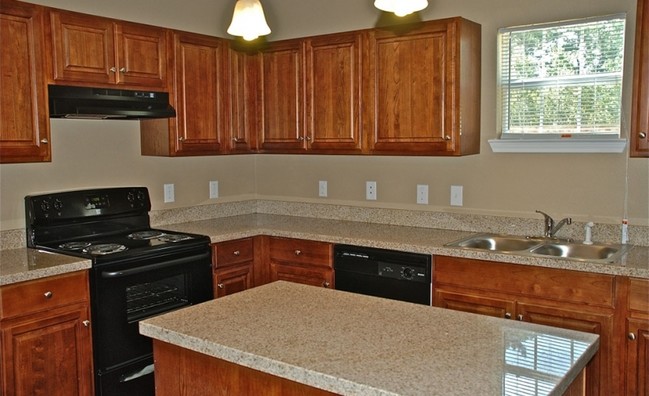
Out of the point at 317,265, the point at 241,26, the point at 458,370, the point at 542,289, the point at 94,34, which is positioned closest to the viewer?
the point at 458,370

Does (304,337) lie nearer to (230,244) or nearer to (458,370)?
(458,370)

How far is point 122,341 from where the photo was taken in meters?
3.13

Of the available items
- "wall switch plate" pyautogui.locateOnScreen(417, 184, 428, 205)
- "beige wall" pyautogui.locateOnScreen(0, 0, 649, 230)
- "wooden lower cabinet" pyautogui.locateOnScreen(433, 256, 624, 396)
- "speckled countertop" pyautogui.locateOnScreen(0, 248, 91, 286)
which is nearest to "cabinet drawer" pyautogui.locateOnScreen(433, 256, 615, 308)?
"wooden lower cabinet" pyautogui.locateOnScreen(433, 256, 624, 396)

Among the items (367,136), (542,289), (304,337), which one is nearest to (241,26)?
(304,337)

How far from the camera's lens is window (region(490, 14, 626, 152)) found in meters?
A: 3.25

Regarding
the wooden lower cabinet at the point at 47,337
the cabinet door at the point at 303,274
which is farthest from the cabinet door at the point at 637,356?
the wooden lower cabinet at the point at 47,337

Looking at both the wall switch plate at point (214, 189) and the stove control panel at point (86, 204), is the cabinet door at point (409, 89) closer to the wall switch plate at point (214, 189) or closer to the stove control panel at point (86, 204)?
the wall switch plate at point (214, 189)

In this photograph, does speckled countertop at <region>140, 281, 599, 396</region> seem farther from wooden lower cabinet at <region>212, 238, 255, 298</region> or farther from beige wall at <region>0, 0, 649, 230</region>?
beige wall at <region>0, 0, 649, 230</region>

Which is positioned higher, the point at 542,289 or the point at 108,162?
the point at 108,162

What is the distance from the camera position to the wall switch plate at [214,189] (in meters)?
4.47

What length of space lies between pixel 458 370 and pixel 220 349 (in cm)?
65

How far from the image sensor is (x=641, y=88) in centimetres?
289

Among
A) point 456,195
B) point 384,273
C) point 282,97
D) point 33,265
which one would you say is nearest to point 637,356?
point 384,273

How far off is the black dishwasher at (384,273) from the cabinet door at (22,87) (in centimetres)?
173
